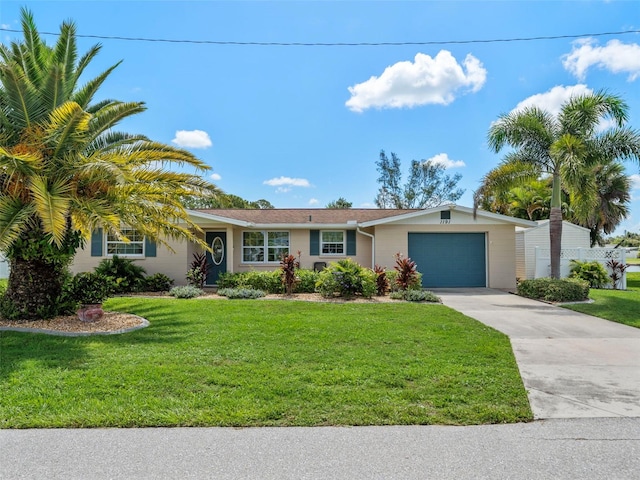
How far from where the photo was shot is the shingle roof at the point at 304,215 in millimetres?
15906

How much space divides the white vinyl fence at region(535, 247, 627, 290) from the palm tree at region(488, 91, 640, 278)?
3.26 meters

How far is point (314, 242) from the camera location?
15.8 metres

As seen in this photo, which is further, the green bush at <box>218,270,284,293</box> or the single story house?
the single story house

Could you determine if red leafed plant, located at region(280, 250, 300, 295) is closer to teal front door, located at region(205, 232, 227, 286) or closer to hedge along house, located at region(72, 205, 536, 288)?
hedge along house, located at region(72, 205, 536, 288)

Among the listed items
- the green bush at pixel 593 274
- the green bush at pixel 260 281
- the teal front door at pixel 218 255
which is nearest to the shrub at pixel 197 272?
the green bush at pixel 260 281

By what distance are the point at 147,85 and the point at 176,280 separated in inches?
275

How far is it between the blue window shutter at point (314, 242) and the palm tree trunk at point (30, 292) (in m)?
9.30

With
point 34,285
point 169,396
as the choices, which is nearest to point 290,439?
point 169,396

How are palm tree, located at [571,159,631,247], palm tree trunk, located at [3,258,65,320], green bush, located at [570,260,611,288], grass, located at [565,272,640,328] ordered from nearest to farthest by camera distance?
palm tree trunk, located at [3,258,65,320]
grass, located at [565,272,640,328]
green bush, located at [570,260,611,288]
palm tree, located at [571,159,631,247]

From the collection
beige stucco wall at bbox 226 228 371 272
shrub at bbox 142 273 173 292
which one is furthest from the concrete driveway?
shrub at bbox 142 273 173 292

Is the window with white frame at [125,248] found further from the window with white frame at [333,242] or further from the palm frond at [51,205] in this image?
the palm frond at [51,205]

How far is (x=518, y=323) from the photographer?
824 centimetres

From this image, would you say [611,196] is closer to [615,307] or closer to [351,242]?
[615,307]

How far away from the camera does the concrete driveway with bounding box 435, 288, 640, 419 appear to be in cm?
406
